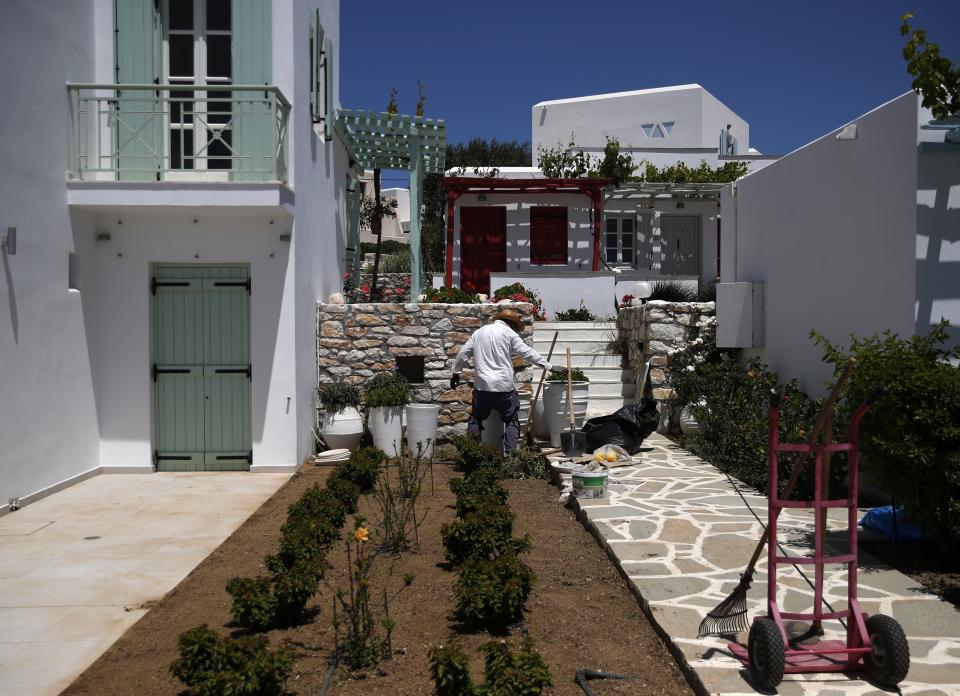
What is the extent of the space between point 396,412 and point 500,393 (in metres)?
1.66

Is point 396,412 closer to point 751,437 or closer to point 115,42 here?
point 751,437

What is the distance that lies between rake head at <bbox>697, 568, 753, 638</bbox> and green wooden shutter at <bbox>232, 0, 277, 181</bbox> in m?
7.05

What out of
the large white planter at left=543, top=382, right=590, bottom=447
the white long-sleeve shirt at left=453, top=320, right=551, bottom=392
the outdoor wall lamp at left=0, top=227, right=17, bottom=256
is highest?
the outdoor wall lamp at left=0, top=227, right=17, bottom=256

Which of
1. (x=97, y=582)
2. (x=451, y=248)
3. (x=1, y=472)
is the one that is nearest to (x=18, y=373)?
(x=1, y=472)

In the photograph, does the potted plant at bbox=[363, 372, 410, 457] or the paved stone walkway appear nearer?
the paved stone walkway

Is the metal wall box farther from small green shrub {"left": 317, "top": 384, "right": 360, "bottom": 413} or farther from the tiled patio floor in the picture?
the tiled patio floor

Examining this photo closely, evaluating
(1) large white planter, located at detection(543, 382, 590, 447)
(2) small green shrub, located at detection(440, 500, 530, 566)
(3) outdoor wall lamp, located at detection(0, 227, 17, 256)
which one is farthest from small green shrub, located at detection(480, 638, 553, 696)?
(1) large white planter, located at detection(543, 382, 590, 447)

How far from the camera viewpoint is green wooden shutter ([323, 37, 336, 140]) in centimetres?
1142

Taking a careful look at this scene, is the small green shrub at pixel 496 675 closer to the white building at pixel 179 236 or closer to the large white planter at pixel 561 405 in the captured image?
the white building at pixel 179 236

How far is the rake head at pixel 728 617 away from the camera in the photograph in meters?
4.32

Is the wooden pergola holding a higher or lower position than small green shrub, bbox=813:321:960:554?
higher

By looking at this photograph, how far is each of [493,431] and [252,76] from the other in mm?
5310

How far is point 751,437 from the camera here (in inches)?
339

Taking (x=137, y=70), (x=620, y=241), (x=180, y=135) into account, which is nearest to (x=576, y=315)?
(x=620, y=241)
